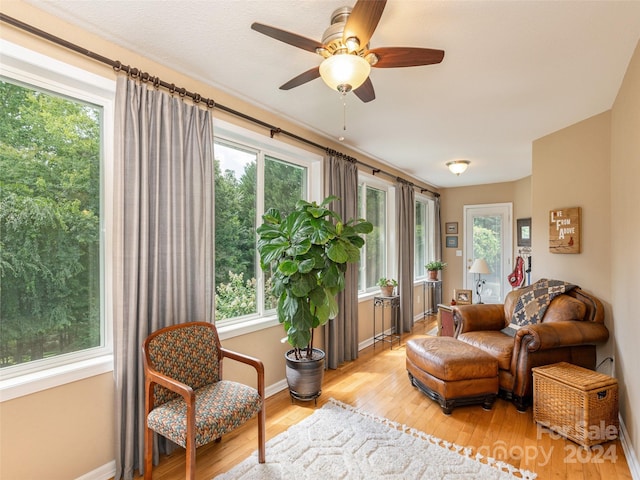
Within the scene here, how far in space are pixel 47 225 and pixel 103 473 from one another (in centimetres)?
150

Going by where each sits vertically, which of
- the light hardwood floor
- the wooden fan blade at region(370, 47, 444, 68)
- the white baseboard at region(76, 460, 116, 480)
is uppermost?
the wooden fan blade at region(370, 47, 444, 68)

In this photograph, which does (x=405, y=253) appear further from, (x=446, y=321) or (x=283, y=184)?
(x=283, y=184)

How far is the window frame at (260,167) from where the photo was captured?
275 centimetres

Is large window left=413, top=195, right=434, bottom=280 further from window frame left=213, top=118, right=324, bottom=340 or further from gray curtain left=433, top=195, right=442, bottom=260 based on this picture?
window frame left=213, top=118, right=324, bottom=340

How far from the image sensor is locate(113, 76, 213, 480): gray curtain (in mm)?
1952

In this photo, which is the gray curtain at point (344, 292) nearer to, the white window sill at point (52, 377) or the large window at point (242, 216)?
the large window at point (242, 216)

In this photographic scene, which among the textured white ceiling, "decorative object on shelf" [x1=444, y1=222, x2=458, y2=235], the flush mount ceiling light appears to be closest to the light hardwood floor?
the textured white ceiling

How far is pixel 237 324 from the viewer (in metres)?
2.89

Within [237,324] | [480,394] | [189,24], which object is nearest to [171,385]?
[237,324]

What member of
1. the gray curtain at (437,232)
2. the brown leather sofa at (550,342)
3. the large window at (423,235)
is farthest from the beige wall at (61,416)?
the gray curtain at (437,232)

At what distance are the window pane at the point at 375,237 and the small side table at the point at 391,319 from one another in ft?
1.25

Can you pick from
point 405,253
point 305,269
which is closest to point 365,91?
point 305,269

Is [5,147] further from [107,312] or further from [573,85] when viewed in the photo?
[573,85]

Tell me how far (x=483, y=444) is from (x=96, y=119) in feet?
11.0
